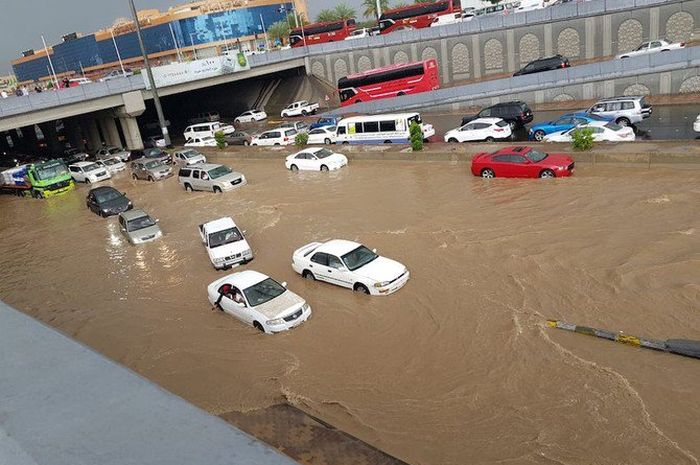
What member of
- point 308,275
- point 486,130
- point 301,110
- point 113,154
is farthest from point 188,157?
point 308,275

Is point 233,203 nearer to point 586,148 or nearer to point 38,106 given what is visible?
point 586,148

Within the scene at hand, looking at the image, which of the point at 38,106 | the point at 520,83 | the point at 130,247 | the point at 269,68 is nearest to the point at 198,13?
the point at 269,68

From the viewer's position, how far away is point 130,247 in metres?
20.9

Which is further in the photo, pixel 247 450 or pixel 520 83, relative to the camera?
pixel 520 83

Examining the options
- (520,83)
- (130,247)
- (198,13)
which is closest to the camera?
(130,247)

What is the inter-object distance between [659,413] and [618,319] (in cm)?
291

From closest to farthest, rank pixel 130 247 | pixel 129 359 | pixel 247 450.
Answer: pixel 247 450 < pixel 129 359 < pixel 130 247

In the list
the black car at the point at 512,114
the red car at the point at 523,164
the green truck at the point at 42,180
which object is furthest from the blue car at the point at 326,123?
the green truck at the point at 42,180

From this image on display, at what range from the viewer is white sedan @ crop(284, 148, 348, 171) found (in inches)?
1089

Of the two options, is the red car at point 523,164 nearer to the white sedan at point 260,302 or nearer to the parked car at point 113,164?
the white sedan at point 260,302

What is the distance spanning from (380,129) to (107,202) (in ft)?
47.6

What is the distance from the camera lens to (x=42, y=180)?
1278 inches

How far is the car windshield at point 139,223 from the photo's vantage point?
2100 cm

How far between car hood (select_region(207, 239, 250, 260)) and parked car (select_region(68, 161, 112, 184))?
21.2 m
